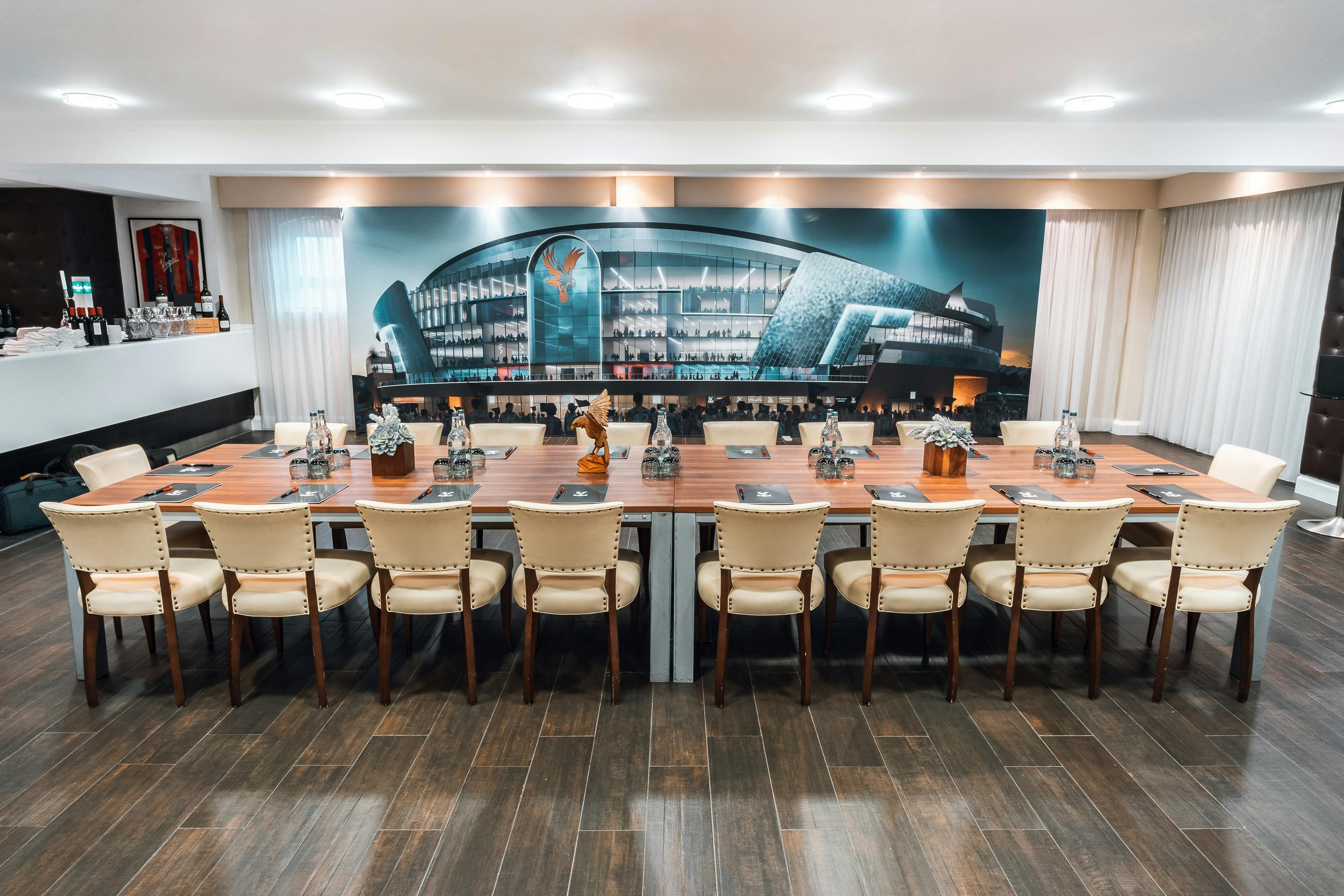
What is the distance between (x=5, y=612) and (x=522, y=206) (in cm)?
564

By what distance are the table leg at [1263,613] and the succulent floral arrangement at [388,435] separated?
3869 mm

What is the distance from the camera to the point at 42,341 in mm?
5738

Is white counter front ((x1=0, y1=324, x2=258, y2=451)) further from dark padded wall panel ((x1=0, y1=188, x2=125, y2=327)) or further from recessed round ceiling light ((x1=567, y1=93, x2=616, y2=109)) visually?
recessed round ceiling light ((x1=567, y1=93, x2=616, y2=109))

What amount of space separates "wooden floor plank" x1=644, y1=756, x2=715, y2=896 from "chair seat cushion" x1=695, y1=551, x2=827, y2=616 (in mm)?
647

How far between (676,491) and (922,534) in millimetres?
1097

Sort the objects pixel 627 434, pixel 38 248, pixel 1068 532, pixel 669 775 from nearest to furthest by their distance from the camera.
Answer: pixel 669 775, pixel 1068 532, pixel 627 434, pixel 38 248

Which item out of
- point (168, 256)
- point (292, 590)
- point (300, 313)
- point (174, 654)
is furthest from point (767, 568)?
point (168, 256)

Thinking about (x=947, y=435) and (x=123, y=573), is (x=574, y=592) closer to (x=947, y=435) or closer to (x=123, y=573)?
(x=123, y=573)

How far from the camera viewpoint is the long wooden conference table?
3.39 m

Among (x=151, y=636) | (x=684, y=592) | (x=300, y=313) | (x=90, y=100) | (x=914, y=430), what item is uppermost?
(x=90, y=100)

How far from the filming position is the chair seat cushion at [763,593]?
10.5 feet

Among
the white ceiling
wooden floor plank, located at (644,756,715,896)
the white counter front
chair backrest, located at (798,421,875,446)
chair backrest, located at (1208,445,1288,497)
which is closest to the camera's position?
wooden floor plank, located at (644,756,715,896)

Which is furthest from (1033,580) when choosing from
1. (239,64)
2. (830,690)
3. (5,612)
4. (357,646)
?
(5,612)

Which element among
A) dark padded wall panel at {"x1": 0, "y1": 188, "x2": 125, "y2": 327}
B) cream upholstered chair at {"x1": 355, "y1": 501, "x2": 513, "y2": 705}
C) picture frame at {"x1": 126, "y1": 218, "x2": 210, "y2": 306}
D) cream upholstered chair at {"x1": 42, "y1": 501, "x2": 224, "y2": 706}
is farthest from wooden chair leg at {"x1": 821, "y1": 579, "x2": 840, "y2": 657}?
picture frame at {"x1": 126, "y1": 218, "x2": 210, "y2": 306}
